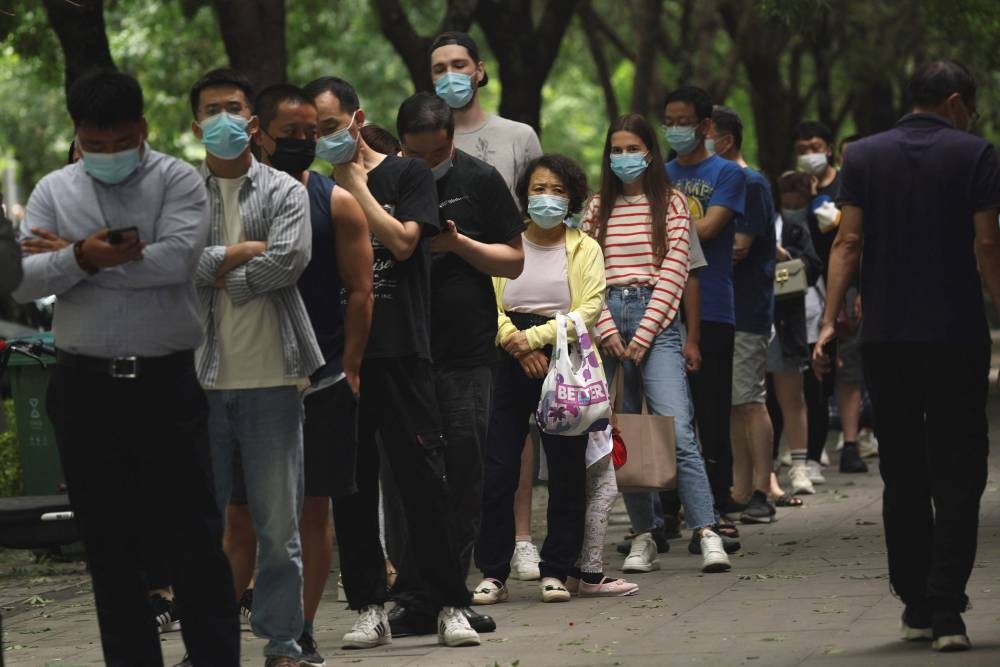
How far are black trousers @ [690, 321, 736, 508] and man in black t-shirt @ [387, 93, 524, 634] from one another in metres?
2.41

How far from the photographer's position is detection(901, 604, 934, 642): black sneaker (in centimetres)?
672

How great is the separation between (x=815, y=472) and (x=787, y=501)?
3.50 ft

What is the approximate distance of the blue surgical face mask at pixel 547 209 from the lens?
8.48 m

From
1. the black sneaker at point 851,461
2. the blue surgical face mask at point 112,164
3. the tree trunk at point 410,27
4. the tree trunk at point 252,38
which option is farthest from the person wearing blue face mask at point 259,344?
the tree trunk at point 410,27

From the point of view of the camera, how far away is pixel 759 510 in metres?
10.9

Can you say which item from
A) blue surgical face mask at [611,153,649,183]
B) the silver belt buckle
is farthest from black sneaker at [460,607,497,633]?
blue surgical face mask at [611,153,649,183]

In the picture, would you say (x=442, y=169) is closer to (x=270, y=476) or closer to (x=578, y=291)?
(x=578, y=291)

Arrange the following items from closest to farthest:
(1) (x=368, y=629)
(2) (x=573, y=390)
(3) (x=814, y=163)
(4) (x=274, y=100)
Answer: (4) (x=274, y=100)
(1) (x=368, y=629)
(2) (x=573, y=390)
(3) (x=814, y=163)

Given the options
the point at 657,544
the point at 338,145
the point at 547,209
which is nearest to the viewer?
the point at 338,145

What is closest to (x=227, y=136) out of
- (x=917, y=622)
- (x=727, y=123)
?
(x=917, y=622)

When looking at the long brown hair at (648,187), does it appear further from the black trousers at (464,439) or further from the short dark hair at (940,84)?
the short dark hair at (940,84)

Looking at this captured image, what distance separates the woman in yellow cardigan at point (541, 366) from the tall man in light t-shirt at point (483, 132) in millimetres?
505

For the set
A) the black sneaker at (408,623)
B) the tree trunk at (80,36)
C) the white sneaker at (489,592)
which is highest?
the tree trunk at (80,36)

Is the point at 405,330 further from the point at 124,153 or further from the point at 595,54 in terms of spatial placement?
the point at 595,54
